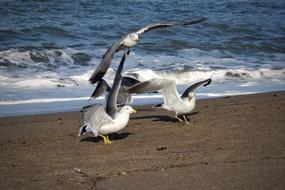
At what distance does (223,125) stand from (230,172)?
6.48ft

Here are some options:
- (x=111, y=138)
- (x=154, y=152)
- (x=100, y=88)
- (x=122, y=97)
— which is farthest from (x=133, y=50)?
(x=154, y=152)

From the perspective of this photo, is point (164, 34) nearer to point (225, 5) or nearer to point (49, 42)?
point (49, 42)

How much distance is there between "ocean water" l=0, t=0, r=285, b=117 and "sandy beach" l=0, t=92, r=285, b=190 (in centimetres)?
92

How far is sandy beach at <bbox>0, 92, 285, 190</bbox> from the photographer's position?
4352mm

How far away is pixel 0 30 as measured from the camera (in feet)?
45.7

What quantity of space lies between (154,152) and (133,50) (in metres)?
8.11

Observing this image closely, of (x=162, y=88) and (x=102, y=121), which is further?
(x=162, y=88)

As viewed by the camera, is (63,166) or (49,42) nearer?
(63,166)

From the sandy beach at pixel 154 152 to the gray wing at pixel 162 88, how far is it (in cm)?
30

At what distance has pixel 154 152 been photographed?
5.31 m

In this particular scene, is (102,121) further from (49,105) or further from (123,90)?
(49,105)

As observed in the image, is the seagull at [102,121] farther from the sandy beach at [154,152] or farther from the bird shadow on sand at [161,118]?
the bird shadow on sand at [161,118]

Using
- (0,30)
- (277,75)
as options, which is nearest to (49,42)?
(0,30)

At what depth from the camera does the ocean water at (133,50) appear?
928 cm
